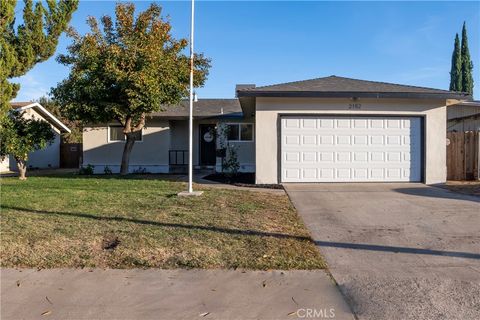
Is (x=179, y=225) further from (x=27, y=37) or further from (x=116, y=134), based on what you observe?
(x=116, y=134)

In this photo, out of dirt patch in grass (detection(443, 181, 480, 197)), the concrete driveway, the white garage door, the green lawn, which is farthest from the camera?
the white garage door

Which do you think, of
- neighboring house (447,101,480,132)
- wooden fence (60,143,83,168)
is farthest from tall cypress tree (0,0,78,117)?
neighboring house (447,101,480,132)

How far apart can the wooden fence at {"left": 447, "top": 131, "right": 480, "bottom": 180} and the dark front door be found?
11161 mm

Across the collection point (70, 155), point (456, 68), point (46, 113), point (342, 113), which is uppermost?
point (456, 68)

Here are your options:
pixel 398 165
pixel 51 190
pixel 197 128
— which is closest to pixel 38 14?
pixel 51 190

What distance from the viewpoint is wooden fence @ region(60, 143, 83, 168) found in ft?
91.3

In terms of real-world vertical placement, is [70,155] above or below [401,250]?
above

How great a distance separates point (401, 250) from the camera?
19.7ft

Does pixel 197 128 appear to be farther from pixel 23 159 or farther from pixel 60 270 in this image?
pixel 60 270

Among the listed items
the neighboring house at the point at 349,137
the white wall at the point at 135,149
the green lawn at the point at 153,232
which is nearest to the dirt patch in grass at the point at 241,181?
the neighboring house at the point at 349,137

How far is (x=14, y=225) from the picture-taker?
7.13 metres

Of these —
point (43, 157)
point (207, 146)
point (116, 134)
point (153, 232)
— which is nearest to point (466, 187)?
point (153, 232)

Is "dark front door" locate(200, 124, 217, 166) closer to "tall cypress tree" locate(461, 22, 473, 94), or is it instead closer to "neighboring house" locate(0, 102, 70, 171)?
"neighboring house" locate(0, 102, 70, 171)

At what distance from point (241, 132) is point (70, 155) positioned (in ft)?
44.8
